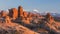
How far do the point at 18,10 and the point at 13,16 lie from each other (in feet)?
7.37

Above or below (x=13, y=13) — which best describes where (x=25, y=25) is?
Result: below

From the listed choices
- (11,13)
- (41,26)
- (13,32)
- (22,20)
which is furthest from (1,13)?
(13,32)

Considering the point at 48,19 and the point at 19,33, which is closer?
the point at 19,33

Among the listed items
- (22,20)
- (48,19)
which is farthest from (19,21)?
(48,19)

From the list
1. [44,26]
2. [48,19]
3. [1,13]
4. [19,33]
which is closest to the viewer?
[19,33]

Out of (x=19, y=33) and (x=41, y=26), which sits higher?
(x=19, y=33)

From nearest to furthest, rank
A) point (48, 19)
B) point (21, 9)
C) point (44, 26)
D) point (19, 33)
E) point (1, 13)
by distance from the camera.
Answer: point (19, 33) → point (44, 26) → point (48, 19) → point (21, 9) → point (1, 13)

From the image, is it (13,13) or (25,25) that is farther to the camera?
(13,13)

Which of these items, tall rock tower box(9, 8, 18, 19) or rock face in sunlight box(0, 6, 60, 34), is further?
tall rock tower box(9, 8, 18, 19)

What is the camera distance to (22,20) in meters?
46.3

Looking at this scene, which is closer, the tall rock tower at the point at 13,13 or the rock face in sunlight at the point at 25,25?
the rock face in sunlight at the point at 25,25

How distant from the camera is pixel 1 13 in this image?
66.8m

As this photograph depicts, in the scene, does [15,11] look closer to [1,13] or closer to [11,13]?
[11,13]

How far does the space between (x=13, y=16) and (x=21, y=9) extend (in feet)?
10.6
